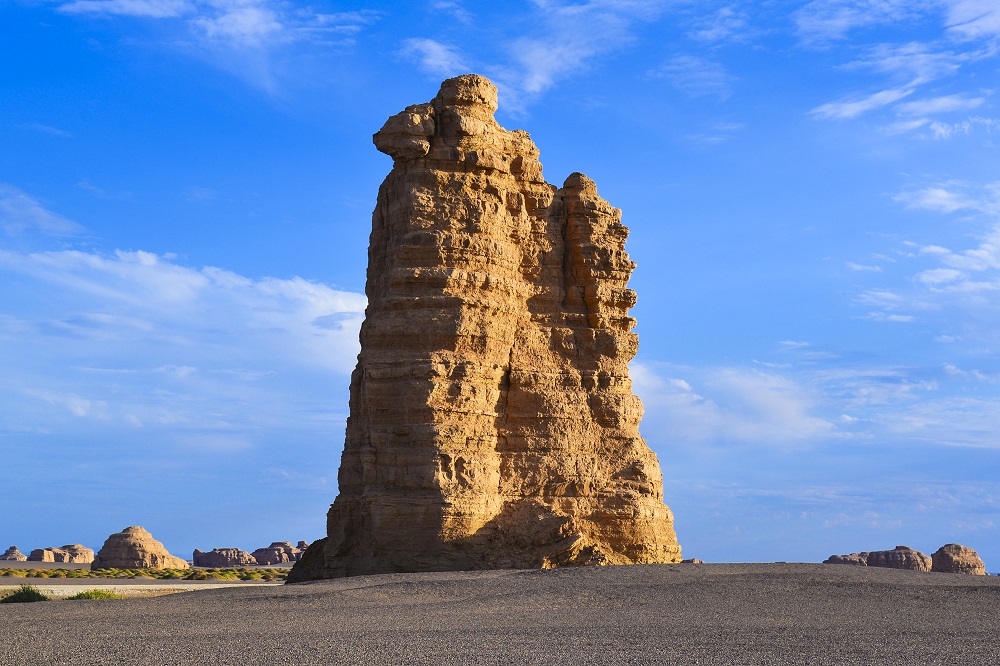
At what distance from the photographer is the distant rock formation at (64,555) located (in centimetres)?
8869

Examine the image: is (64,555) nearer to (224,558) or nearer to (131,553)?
(224,558)

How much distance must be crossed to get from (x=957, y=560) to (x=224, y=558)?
5861 centimetres

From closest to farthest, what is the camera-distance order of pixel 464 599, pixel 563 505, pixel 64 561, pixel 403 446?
pixel 464 599 < pixel 403 446 < pixel 563 505 < pixel 64 561

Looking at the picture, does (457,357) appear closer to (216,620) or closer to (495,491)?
(495,491)

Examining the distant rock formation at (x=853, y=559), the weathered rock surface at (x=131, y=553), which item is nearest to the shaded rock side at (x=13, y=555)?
the weathered rock surface at (x=131, y=553)

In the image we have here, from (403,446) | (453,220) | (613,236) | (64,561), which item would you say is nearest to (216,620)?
(403,446)

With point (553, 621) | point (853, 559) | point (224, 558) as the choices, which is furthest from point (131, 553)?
point (553, 621)

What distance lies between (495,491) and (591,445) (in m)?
3.42

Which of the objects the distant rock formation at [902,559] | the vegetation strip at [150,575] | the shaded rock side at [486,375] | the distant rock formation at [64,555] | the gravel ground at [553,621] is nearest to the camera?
the gravel ground at [553,621]

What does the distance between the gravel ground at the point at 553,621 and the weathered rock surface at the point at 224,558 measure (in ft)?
225

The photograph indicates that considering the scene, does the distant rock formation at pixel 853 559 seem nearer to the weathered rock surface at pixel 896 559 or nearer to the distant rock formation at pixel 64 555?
the weathered rock surface at pixel 896 559

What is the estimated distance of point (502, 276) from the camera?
30.0 meters

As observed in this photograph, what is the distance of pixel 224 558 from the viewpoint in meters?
91.1

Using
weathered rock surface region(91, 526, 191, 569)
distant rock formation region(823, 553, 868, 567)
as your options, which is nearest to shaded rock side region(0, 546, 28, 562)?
weathered rock surface region(91, 526, 191, 569)
